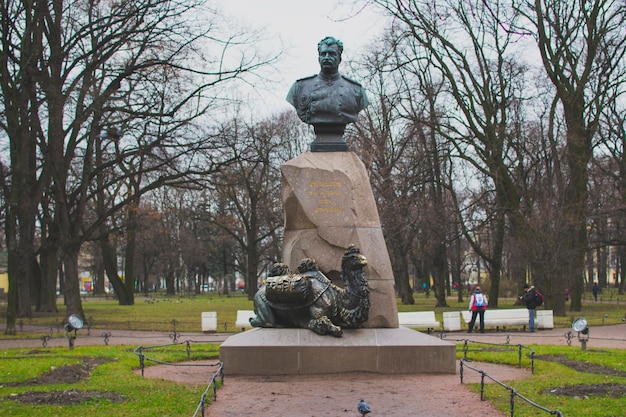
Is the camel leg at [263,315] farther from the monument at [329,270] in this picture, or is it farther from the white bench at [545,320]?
the white bench at [545,320]

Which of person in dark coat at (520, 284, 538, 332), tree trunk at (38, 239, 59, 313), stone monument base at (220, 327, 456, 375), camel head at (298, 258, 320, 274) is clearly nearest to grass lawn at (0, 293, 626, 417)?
stone monument base at (220, 327, 456, 375)

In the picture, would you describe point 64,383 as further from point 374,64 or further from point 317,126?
point 374,64

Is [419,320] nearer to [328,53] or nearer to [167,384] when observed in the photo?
[328,53]

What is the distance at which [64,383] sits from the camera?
10555 mm

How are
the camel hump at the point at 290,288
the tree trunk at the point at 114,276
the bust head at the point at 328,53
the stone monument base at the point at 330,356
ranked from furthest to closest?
the tree trunk at the point at 114,276, the bust head at the point at 328,53, the camel hump at the point at 290,288, the stone monument base at the point at 330,356

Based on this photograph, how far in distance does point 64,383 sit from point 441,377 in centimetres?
529

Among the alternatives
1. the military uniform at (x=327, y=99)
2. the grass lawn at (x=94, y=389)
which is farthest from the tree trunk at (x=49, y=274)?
the military uniform at (x=327, y=99)

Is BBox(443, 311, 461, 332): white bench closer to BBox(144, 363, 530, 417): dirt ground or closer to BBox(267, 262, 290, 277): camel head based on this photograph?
BBox(144, 363, 530, 417): dirt ground

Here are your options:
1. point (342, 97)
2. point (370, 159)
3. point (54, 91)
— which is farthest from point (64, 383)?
point (370, 159)

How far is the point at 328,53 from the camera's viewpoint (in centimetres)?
1341

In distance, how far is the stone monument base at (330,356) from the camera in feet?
35.8

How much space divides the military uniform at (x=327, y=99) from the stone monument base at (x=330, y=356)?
4.17 m

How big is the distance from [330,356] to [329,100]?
186 inches

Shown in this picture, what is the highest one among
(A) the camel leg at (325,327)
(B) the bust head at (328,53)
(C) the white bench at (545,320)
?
(B) the bust head at (328,53)
